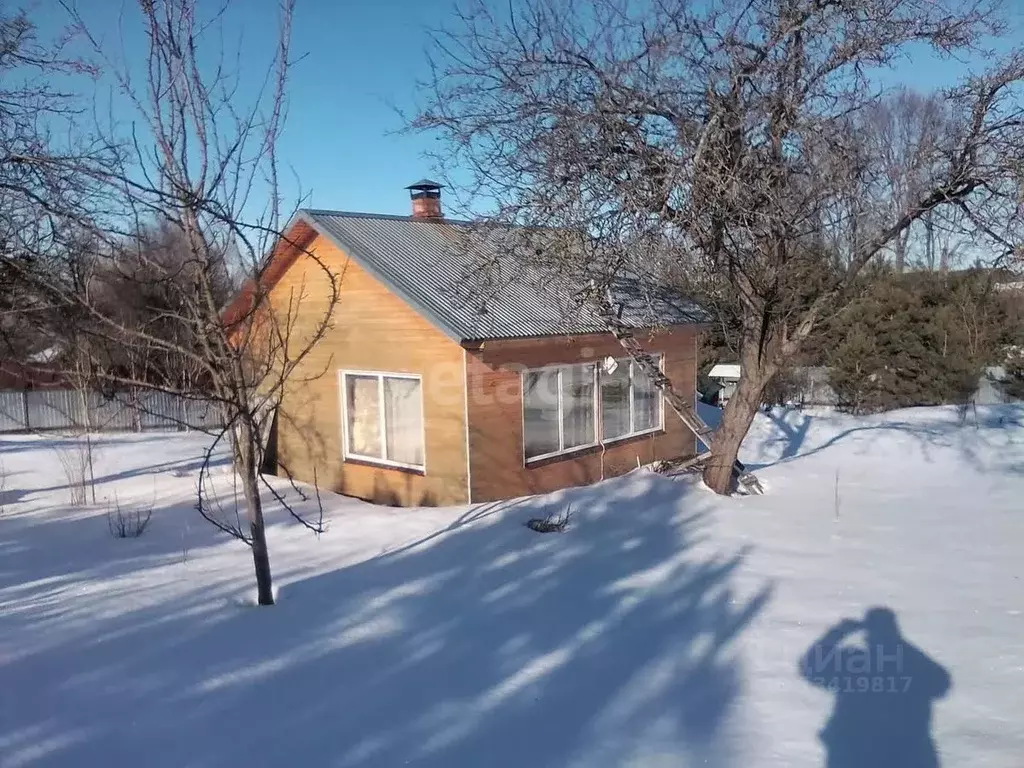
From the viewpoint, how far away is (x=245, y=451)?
19.6 feet

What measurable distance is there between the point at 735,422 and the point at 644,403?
293 cm

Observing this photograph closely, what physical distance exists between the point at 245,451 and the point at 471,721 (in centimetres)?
284

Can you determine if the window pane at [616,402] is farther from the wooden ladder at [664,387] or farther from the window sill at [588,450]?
the wooden ladder at [664,387]

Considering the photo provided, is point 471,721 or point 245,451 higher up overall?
point 245,451

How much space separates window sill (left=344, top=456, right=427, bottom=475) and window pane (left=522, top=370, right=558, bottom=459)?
1589 millimetres

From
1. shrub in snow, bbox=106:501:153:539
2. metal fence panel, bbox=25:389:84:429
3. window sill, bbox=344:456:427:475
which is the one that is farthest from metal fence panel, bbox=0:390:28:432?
window sill, bbox=344:456:427:475

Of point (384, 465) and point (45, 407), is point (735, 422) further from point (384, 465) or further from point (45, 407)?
point (45, 407)

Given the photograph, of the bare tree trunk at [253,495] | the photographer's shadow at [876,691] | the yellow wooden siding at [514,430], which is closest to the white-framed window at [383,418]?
the yellow wooden siding at [514,430]

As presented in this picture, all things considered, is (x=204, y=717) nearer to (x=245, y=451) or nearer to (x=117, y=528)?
(x=245, y=451)

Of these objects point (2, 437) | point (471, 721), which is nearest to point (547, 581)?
point (471, 721)

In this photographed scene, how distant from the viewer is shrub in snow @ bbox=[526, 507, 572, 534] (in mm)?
8625

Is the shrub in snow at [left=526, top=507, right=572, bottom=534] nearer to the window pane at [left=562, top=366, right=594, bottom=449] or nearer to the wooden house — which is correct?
the wooden house

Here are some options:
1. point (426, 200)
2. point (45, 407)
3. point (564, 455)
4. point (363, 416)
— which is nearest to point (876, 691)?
point (564, 455)

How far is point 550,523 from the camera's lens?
28.8 feet
